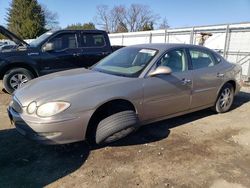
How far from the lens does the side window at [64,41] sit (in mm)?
7898

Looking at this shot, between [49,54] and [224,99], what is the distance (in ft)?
15.6

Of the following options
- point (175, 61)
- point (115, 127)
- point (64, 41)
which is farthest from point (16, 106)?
point (64, 41)

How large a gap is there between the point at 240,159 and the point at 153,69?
182 centimetres

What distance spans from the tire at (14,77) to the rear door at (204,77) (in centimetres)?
450

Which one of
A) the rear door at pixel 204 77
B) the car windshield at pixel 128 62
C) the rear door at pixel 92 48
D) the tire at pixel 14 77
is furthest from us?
the rear door at pixel 92 48

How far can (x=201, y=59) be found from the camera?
536 centimetres

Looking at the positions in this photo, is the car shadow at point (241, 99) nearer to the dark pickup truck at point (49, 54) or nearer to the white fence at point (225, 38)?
the white fence at point (225, 38)

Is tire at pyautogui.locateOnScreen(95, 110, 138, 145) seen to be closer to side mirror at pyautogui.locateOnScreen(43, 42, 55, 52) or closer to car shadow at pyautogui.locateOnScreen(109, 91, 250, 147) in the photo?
car shadow at pyautogui.locateOnScreen(109, 91, 250, 147)

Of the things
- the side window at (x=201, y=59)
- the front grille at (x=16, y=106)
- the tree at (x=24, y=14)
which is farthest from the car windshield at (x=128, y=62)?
the tree at (x=24, y=14)

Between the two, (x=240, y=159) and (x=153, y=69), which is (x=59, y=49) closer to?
(x=153, y=69)

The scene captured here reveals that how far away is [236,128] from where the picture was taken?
5129 millimetres

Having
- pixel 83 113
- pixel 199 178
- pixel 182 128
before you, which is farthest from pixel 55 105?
pixel 182 128

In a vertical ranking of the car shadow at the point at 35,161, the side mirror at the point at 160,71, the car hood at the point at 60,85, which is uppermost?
the side mirror at the point at 160,71

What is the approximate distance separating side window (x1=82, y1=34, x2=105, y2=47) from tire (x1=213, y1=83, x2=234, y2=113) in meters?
4.26
